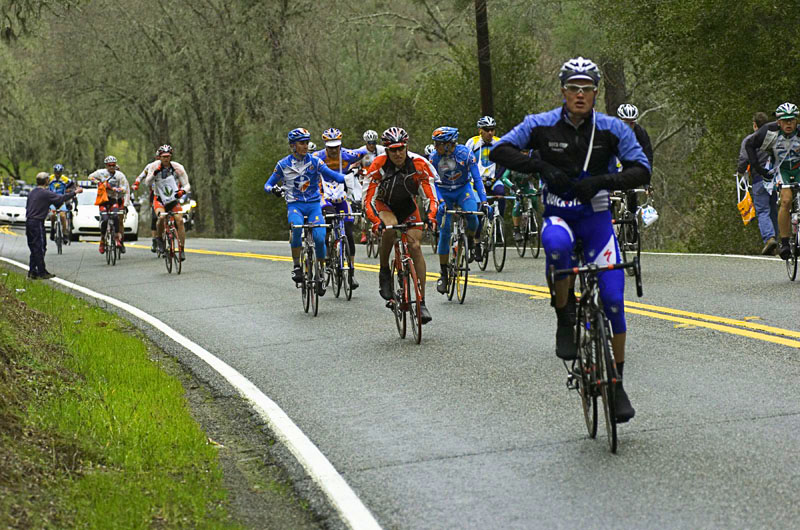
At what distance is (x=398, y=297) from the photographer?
39.2 ft

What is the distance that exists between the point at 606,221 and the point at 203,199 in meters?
51.3

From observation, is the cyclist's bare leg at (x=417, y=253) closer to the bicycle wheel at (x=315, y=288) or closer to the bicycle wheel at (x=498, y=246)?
the bicycle wheel at (x=315, y=288)

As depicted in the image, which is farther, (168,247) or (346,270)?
(168,247)

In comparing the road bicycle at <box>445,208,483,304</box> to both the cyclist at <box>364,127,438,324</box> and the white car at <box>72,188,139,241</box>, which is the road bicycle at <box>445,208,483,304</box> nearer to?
the cyclist at <box>364,127,438,324</box>

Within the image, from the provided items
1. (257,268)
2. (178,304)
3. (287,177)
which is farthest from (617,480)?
(257,268)

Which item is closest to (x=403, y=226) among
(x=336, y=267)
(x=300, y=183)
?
(x=300, y=183)

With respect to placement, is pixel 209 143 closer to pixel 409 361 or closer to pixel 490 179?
pixel 490 179

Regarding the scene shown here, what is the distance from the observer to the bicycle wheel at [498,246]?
1809cm

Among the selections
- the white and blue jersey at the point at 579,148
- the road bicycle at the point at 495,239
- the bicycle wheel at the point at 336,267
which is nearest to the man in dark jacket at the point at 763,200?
the road bicycle at the point at 495,239

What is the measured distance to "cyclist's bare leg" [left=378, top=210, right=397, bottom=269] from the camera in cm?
1195

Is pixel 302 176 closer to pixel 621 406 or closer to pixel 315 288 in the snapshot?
pixel 315 288

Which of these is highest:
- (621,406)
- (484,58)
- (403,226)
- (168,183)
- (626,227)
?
(484,58)

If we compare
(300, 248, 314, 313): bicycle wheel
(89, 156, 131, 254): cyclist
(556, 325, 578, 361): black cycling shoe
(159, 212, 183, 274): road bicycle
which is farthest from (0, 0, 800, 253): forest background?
(556, 325, 578, 361): black cycling shoe

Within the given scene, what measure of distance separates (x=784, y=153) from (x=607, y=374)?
8736 mm
